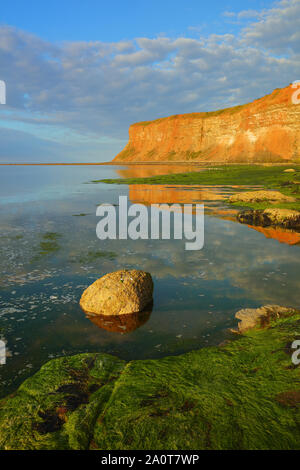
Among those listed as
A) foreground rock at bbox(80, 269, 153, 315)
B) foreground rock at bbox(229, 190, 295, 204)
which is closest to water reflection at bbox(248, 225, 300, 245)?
foreground rock at bbox(229, 190, 295, 204)

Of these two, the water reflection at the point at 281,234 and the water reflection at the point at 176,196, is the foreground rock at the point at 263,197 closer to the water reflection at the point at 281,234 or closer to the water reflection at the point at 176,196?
the water reflection at the point at 176,196

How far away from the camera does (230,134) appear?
4144 inches

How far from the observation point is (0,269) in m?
8.20

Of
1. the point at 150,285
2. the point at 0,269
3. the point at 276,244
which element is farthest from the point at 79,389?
the point at 276,244

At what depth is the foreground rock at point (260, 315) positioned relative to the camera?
5.27 m

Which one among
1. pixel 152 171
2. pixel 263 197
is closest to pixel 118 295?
pixel 263 197

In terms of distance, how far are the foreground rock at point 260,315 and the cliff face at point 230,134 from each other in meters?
79.8

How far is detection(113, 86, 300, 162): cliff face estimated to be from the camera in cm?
8419

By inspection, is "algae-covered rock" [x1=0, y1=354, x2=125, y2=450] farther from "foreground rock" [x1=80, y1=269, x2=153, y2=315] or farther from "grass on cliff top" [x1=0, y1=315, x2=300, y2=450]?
"foreground rock" [x1=80, y1=269, x2=153, y2=315]

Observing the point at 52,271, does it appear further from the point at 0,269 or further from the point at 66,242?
the point at 66,242

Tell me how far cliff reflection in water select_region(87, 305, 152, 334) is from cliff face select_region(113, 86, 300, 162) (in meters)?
81.0

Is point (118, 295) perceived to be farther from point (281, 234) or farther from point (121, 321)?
point (281, 234)

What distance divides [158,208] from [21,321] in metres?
13.8

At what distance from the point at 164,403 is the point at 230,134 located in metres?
113
